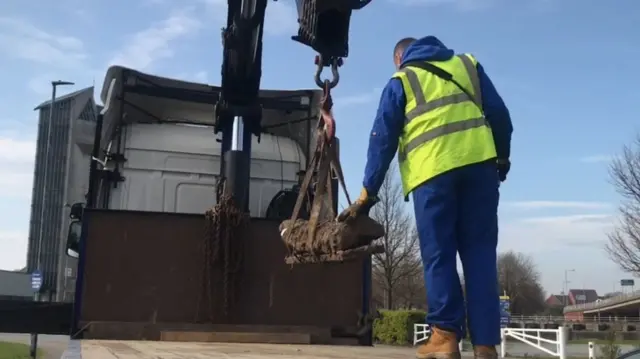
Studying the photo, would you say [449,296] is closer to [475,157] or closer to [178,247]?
[475,157]

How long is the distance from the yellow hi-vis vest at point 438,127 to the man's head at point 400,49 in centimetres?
22

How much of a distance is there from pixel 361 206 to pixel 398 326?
20.5 m

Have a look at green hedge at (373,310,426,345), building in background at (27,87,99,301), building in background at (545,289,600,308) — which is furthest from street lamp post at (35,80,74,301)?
building in background at (545,289,600,308)

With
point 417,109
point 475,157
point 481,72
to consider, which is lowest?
point 475,157

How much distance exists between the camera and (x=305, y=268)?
670 cm

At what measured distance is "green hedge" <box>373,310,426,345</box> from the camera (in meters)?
23.0

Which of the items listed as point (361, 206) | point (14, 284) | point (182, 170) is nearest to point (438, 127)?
point (361, 206)

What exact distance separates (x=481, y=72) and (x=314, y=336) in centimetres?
330

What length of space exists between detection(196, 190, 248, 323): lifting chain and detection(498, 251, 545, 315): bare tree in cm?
6742

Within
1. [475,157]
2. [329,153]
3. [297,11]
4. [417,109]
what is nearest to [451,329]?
[475,157]

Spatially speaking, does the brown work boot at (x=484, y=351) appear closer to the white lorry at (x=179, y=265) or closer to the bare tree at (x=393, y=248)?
the white lorry at (x=179, y=265)

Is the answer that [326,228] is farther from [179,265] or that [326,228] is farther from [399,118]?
[179,265]

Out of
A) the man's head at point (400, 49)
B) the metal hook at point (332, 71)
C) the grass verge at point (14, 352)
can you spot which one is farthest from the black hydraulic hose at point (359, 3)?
the grass verge at point (14, 352)

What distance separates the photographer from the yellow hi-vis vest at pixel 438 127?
318 centimetres
